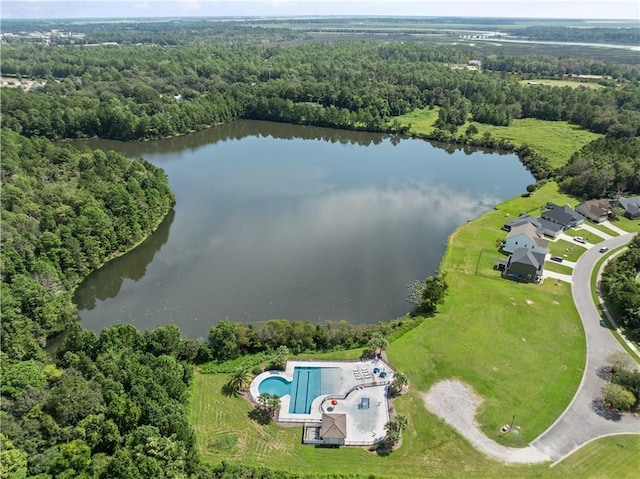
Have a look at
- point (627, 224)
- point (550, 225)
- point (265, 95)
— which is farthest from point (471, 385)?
point (265, 95)

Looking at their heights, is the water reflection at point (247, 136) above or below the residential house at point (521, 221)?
below

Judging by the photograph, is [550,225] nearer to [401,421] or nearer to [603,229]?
[603,229]

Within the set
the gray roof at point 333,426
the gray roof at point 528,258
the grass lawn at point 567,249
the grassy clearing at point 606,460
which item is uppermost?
the gray roof at point 528,258

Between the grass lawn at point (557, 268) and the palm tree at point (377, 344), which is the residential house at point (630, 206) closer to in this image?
the grass lawn at point (557, 268)

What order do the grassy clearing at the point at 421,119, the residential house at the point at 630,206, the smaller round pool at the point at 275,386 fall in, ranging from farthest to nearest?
the grassy clearing at the point at 421,119 → the residential house at the point at 630,206 → the smaller round pool at the point at 275,386

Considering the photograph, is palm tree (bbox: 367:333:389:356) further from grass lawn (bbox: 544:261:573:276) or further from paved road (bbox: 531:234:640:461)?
grass lawn (bbox: 544:261:573:276)

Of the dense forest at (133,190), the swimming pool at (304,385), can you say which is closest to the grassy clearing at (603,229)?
the dense forest at (133,190)

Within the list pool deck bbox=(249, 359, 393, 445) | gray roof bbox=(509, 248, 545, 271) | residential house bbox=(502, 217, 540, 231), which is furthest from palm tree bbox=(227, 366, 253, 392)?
residential house bbox=(502, 217, 540, 231)
